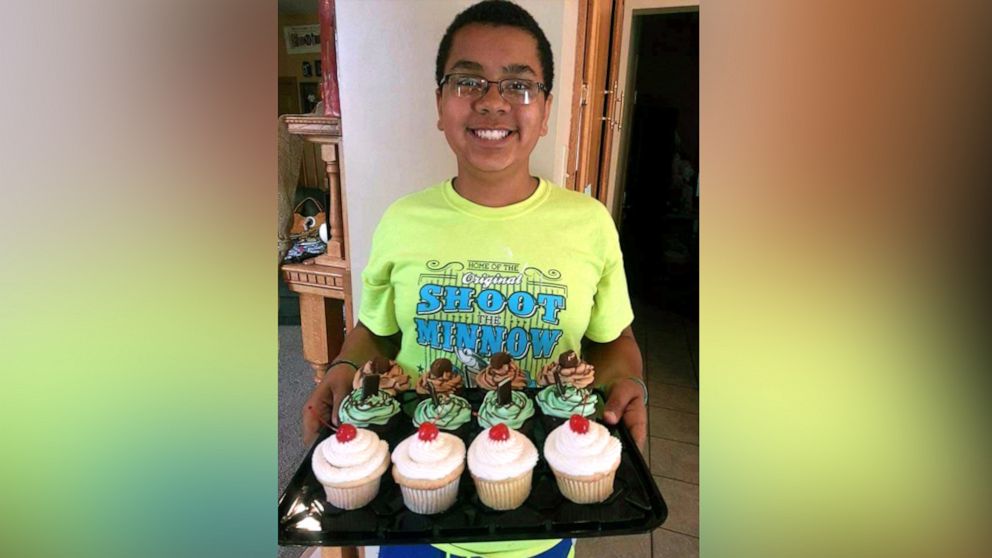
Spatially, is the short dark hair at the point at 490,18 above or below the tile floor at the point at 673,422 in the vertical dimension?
above

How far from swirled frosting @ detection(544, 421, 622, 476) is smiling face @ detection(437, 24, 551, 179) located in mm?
346

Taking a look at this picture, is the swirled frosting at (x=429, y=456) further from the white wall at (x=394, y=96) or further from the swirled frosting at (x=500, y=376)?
the white wall at (x=394, y=96)

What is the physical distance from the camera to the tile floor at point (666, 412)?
1.65 ft

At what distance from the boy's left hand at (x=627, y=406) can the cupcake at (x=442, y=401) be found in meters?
0.18

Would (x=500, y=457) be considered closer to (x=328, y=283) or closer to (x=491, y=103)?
(x=328, y=283)

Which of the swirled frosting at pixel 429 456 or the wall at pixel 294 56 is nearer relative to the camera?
the wall at pixel 294 56

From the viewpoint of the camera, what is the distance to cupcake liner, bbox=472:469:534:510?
0.53m

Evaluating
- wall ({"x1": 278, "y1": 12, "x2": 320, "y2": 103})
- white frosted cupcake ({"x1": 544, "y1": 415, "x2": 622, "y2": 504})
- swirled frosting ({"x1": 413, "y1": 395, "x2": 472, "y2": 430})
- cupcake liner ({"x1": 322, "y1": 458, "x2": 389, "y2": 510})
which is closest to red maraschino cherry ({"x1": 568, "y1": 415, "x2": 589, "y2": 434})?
white frosted cupcake ({"x1": 544, "y1": 415, "x2": 622, "y2": 504})

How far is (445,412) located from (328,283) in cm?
22

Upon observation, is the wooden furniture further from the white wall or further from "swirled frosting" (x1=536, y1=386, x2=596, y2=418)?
"swirled frosting" (x1=536, y1=386, x2=596, y2=418)

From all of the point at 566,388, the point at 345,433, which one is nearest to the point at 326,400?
the point at 345,433
